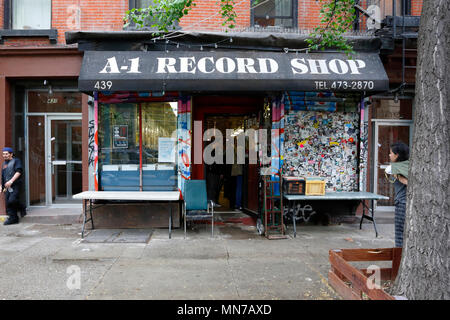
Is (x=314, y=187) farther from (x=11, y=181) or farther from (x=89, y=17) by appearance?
(x=11, y=181)

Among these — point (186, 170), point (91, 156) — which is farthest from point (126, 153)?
point (186, 170)

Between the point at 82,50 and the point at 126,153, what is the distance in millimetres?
2549

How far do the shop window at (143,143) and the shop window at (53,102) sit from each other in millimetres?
1443

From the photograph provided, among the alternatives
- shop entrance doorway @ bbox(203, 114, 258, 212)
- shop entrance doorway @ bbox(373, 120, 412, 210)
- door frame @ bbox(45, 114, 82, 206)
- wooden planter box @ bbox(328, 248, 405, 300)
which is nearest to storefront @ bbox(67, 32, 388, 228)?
shop entrance doorway @ bbox(203, 114, 258, 212)

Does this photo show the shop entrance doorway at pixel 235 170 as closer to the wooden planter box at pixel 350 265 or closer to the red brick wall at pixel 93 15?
the red brick wall at pixel 93 15

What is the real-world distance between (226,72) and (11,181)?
5.65 m

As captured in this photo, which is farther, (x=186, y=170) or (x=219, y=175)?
(x=219, y=175)

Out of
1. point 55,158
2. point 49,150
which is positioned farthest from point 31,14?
point 55,158

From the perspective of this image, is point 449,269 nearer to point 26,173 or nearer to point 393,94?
point 393,94

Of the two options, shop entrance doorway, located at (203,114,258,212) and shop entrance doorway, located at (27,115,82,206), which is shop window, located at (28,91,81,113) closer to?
shop entrance doorway, located at (27,115,82,206)

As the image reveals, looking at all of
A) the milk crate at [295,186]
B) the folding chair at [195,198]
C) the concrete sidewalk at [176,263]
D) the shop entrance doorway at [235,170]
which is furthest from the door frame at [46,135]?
the milk crate at [295,186]

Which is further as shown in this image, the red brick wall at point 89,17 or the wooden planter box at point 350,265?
the red brick wall at point 89,17

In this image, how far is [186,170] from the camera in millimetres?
8008

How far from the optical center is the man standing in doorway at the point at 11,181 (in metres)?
8.04
